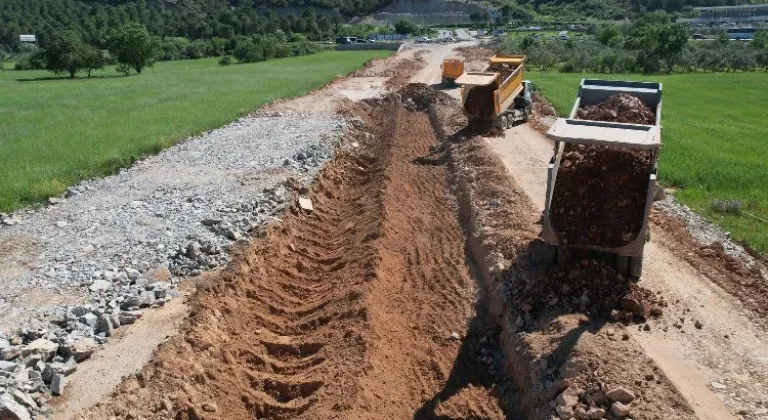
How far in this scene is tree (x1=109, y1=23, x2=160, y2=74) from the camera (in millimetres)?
58562

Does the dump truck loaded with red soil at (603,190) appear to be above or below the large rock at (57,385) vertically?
above

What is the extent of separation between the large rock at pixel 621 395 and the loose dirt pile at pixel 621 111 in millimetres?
6212

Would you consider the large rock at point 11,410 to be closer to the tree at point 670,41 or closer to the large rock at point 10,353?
the large rock at point 10,353

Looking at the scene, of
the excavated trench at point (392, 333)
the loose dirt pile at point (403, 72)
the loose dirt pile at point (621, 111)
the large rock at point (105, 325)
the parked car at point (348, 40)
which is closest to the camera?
the excavated trench at point (392, 333)

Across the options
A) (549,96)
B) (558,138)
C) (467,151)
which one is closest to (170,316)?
(558,138)

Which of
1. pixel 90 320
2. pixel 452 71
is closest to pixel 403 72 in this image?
pixel 452 71

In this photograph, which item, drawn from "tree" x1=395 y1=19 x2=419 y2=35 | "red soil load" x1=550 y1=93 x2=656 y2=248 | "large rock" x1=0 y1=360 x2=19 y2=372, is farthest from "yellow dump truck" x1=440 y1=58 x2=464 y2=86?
"tree" x1=395 y1=19 x2=419 y2=35

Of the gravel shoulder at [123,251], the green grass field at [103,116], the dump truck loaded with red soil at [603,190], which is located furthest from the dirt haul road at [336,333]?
the green grass field at [103,116]

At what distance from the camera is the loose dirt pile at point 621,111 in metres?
12.8

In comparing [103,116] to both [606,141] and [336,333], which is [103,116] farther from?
[606,141]

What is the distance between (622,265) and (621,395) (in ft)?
10.9

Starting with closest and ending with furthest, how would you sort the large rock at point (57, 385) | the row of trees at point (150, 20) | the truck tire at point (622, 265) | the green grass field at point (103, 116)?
1. the large rock at point (57, 385)
2. the truck tire at point (622, 265)
3. the green grass field at point (103, 116)
4. the row of trees at point (150, 20)

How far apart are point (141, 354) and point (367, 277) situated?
4560 mm

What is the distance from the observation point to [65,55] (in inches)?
2156
